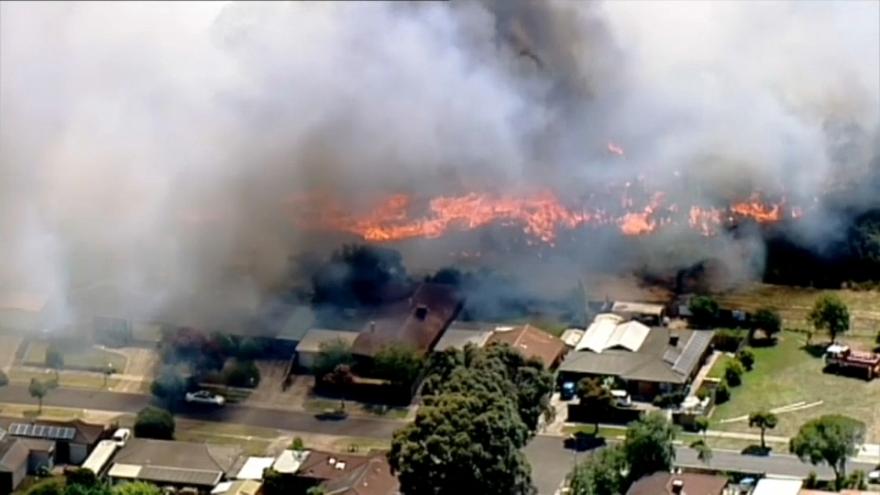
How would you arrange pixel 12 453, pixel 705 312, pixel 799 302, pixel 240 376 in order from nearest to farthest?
pixel 12 453 < pixel 240 376 < pixel 705 312 < pixel 799 302

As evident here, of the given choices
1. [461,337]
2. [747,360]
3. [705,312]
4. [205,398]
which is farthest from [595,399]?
[205,398]

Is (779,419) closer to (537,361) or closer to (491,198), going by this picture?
(537,361)

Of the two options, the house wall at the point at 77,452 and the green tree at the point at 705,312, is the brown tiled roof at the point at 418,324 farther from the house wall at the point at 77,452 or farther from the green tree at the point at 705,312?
the house wall at the point at 77,452

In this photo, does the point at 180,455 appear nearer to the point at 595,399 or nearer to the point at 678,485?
the point at 595,399

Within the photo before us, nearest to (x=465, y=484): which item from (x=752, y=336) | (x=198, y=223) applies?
(x=752, y=336)

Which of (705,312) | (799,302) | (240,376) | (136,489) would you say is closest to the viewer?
(136,489)

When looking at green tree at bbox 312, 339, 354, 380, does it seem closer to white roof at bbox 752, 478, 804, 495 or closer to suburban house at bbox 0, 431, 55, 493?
suburban house at bbox 0, 431, 55, 493

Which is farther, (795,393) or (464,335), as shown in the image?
(464,335)
